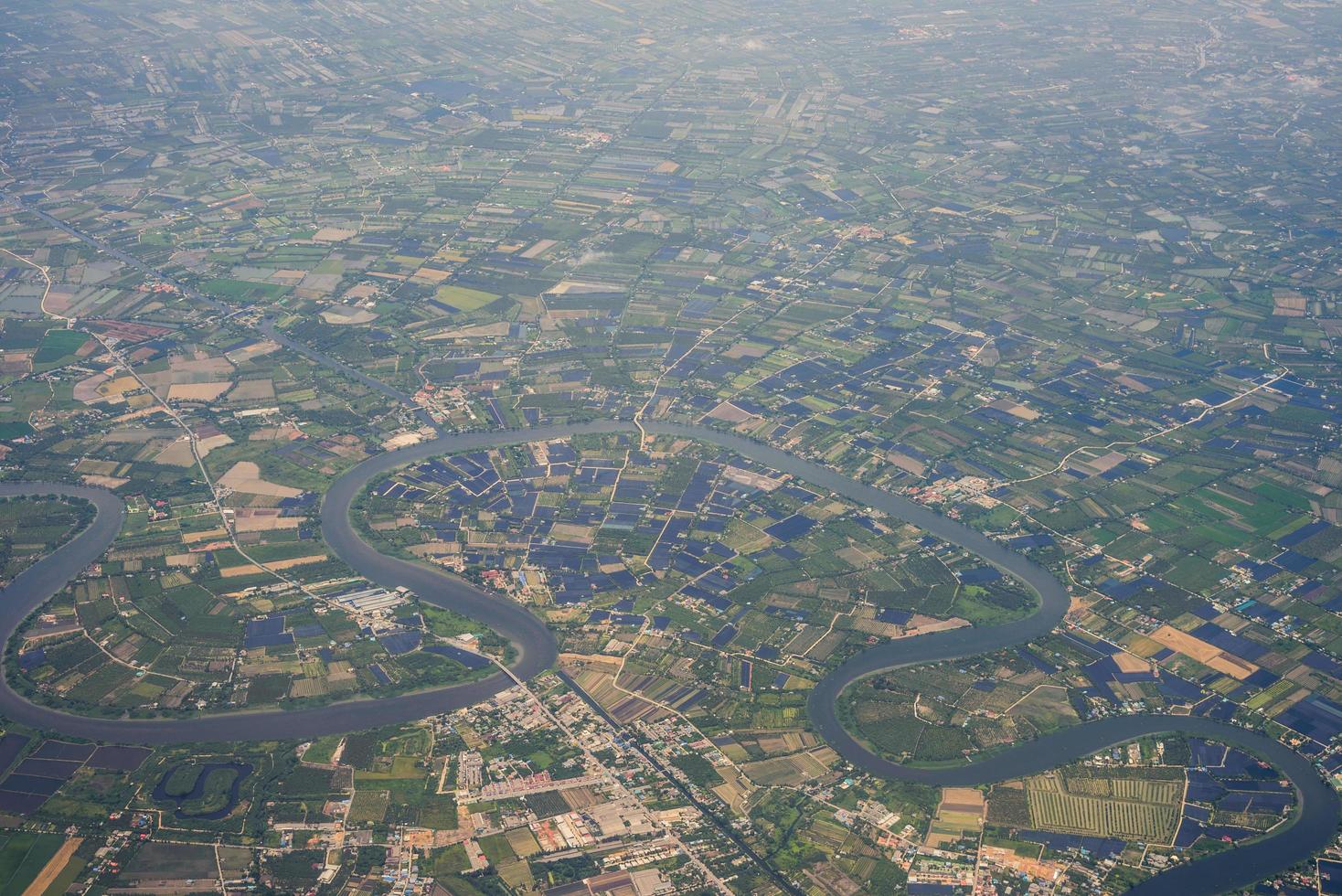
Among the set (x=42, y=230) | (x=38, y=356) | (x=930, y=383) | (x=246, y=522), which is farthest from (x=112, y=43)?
(x=930, y=383)

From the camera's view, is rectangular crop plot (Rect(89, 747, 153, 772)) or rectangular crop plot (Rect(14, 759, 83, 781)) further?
rectangular crop plot (Rect(89, 747, 153, 772))

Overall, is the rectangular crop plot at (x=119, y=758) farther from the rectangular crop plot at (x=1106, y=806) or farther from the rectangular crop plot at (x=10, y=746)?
the rectangular crop plot at (x=1106, y=806)

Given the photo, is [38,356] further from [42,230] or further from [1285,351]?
[1285,351]

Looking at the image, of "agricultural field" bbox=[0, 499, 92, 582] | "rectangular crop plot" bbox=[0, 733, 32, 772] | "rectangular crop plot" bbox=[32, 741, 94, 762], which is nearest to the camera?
"rectangular crop plot" bbox=[0, 733, 32, 772]

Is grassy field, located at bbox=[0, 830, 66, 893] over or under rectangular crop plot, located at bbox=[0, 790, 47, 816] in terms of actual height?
under

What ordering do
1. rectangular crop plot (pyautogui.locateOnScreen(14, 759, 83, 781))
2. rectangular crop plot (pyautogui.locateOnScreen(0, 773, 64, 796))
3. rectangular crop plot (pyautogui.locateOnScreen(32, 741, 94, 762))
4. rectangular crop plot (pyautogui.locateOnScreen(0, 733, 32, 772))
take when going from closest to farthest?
1. rectangular crop plot (pyautogui.locateOnScreen(0, 773, 64, 796))
2. rectangular crop plot (pyautogui.locateOnScreen(14, 759, 83, 781))
3. rectangular crop plot (pyautogui.locateOnScreen(0, 733, 32, 772))
4. rectangular crop plot (pyautogui.locateOnScreen(32, 741, 94, 762))

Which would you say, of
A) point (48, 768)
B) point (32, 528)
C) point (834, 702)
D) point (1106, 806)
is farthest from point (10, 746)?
point (1106, 806)

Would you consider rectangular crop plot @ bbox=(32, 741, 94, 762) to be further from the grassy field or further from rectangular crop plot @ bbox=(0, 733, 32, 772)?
the grassy field

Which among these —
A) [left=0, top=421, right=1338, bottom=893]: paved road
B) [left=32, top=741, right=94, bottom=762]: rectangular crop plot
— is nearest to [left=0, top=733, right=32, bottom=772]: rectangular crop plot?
[left=32, top=741, right=94, bottom=762]: rectangular crop plot
